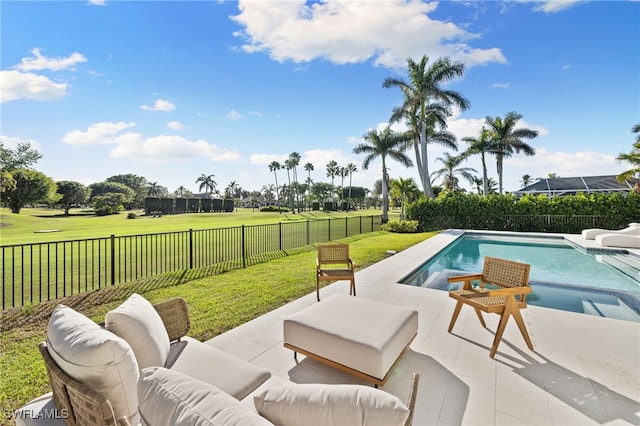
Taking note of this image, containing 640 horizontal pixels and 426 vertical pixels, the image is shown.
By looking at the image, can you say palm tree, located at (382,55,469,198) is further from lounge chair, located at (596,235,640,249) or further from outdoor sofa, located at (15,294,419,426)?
outdoor sofa, located at (15,294,419,426)

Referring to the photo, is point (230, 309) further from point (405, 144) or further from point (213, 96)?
point (405, 144)

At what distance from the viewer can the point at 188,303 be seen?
410cm

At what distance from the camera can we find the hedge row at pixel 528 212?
11953mm

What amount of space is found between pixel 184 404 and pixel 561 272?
8.44 m

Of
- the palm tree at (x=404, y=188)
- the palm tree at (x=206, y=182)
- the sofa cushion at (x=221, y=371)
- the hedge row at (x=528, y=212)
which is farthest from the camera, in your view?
the palm tree at (x=206, y=182)

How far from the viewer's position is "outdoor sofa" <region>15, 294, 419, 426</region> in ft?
3.07

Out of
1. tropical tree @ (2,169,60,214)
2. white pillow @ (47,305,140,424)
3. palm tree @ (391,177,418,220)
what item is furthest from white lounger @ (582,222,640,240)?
tropical tree @ (2,169,60,214)

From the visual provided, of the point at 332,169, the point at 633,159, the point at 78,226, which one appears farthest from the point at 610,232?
the point at 332,169

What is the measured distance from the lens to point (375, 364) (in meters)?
2.08

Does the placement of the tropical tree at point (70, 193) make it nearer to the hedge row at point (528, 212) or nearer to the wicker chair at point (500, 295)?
the hedge row at point (528, 212)

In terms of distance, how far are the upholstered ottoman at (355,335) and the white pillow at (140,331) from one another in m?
1.10

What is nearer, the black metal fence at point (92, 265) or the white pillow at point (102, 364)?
the white pillow at point (102, 364)

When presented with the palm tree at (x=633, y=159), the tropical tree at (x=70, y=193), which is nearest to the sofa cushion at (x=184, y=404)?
the palm tree at (x=633, y=159)

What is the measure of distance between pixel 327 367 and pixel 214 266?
15.5 feet
